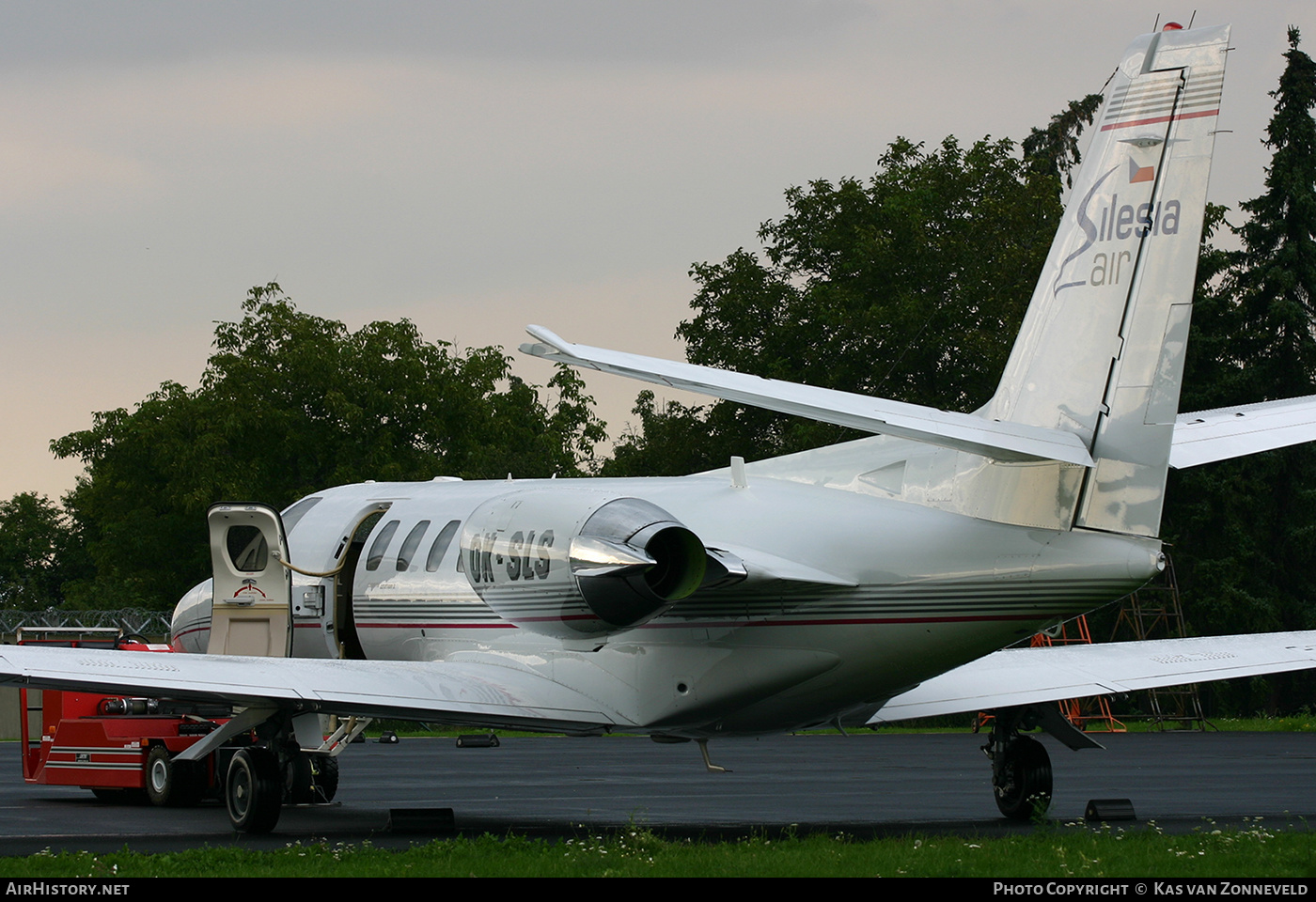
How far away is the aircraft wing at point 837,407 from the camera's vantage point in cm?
1025

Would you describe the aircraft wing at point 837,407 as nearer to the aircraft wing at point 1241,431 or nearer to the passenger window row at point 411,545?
the aircraft wing at point 1241,431

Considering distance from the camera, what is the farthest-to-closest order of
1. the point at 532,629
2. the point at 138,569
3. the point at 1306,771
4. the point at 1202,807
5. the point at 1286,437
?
the point at 138,569 → the point at 1306,771 → the point at 1202,807 → the point at 532,629 → the point at 1286,437

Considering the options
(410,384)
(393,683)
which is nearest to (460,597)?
(393,683)

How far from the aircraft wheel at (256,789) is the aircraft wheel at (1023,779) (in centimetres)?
683

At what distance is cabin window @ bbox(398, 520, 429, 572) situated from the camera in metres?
17.7

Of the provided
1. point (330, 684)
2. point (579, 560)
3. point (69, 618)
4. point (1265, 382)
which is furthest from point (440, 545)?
point (1265, 382)

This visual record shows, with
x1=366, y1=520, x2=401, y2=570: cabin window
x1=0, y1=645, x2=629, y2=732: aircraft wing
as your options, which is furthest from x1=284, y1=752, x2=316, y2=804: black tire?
x1=0, y1=645, x2=629, y2=732: aircraft wing

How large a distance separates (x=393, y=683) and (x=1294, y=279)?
132 feet

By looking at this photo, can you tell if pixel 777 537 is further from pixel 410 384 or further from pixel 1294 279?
pixel 410 384

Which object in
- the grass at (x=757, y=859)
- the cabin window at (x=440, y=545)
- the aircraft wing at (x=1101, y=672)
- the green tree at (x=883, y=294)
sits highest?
the green tree at (x=883, y=294)

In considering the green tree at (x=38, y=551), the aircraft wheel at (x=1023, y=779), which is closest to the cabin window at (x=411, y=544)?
the aircraft wheel at (x=1023, y=779)

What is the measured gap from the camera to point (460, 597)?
16.9 metres

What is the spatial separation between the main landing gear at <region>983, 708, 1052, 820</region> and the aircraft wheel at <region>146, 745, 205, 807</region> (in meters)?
8.96

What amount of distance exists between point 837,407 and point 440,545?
760 centimetres
